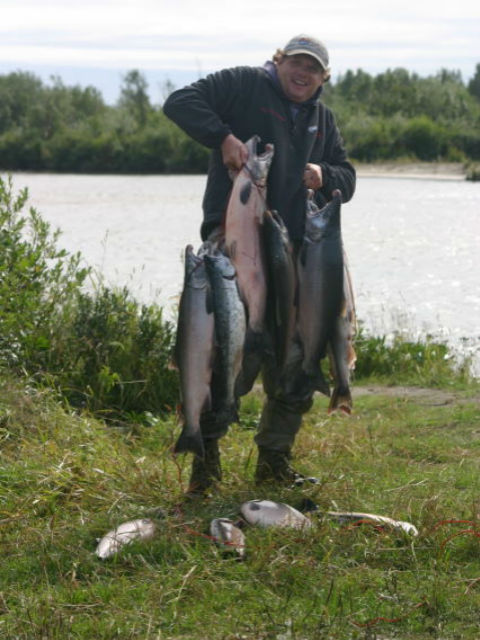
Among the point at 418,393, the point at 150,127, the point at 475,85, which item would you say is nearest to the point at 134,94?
the point at 150,127

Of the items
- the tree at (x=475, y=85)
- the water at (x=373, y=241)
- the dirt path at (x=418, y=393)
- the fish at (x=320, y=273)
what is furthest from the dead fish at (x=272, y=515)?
the tree at (x=475, y=85)

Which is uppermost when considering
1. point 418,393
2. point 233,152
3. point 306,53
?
point 306,53

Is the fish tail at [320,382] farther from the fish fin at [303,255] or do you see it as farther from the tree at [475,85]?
the tree at [475,85]

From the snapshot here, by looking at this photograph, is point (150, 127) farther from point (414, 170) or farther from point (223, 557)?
point (223, 557)

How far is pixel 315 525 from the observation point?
4.48 metres

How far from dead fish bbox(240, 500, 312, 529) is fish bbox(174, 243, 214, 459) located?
1.15 feet

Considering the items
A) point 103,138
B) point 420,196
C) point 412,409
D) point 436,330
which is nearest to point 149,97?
point 103,138

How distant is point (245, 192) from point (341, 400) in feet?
3.77

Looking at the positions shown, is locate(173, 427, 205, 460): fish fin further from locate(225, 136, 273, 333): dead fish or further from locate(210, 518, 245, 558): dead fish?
locate(225, 136, 273, 333): dead fish

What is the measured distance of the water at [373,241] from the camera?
15562 mm

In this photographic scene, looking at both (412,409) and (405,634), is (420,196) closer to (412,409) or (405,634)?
(412,409)

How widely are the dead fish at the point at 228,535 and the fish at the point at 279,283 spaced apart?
92cm

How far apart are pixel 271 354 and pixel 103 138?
66318mm

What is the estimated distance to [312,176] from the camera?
5.00 m
